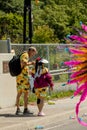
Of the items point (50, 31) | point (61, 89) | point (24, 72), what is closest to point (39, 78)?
point (24, 72)

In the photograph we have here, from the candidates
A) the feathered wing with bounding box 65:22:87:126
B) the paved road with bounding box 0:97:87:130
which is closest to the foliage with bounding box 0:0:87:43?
the paved road with bounding box 0:97:87:130

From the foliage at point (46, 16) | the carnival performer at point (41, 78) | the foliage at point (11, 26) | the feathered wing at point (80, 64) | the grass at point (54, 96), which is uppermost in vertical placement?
the feathered wing at point (80, 64)

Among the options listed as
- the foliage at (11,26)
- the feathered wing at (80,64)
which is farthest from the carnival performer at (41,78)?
the foliage at (11,26)

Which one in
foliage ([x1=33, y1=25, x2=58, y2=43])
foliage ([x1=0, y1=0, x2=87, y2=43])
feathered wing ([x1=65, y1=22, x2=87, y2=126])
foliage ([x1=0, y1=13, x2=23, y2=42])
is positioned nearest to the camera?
feathered wing ([x1=65, y1=22, x2=87, y2=126])

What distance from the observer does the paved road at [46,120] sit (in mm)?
10922

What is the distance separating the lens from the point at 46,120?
39.1 ft

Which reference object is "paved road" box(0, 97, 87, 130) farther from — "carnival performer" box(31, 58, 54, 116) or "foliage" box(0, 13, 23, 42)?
"foliage" box(0, 13, 23, 42)

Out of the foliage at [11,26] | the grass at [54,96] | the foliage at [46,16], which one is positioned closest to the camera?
the grass at [54,96]

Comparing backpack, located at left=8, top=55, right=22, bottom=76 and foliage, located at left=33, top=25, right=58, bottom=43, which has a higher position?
backpack, located at left=8, top=55, right=22, bottom=76

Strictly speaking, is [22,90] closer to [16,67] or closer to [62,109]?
[16,67]

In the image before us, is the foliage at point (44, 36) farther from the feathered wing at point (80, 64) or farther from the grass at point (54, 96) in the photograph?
the feathered wing at point (80, 64)

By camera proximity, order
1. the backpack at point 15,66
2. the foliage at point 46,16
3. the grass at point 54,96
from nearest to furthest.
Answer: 1. the backpack at point 15,66
2. the grass at point 54,96
3. the foliage at point 46,16

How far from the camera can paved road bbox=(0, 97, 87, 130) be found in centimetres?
1092

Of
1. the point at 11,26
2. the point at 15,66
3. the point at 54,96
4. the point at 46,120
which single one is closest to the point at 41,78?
the point at 15,66
